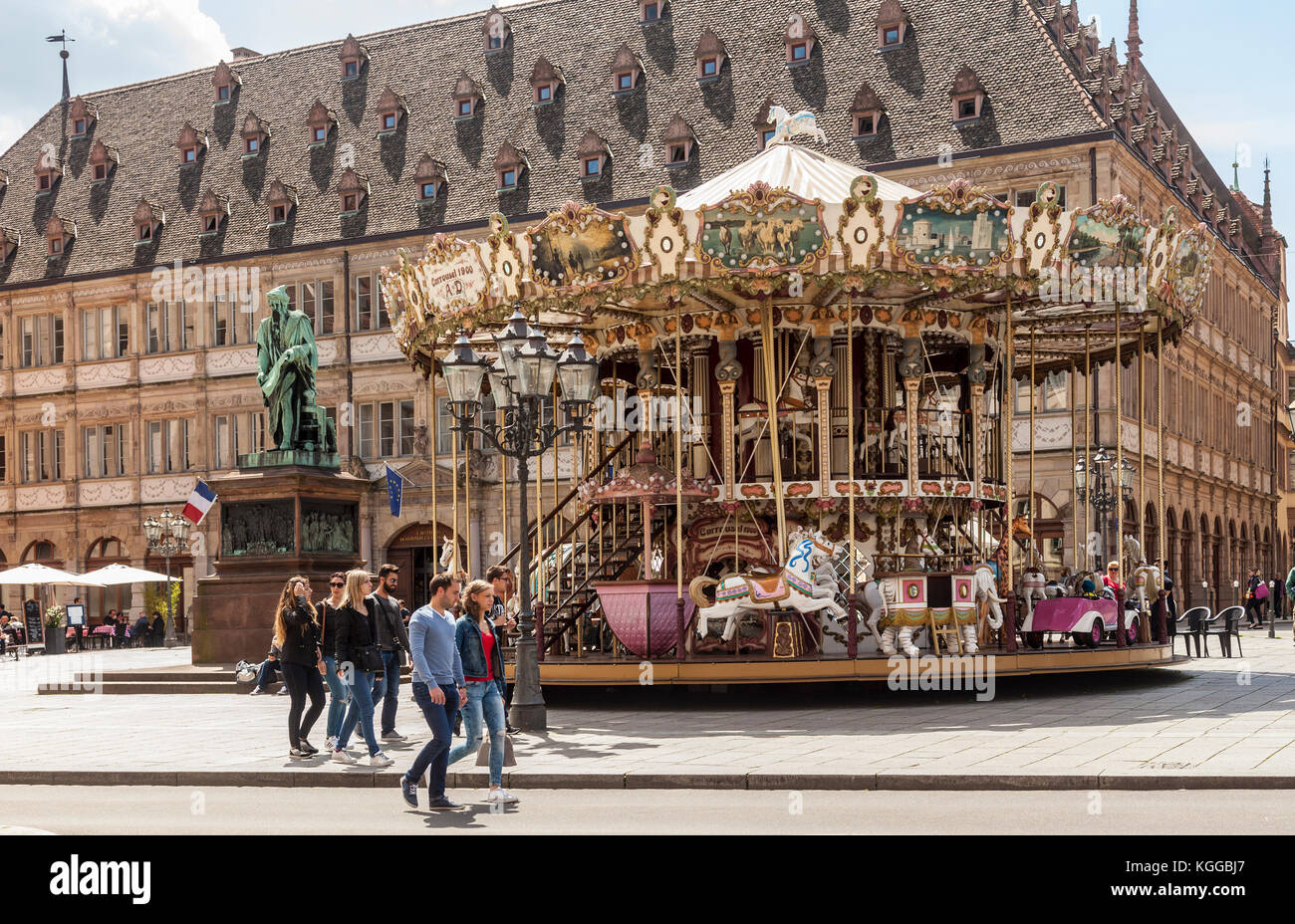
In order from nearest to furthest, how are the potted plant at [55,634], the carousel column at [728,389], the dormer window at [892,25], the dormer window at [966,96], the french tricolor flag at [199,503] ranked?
1. the carousel column at [728,389]
2. the french tricolor flag at [199,503]
3. the potted plant at [55,634]
4. the dormer window at [966,96]
5. the dormer window at [892,25]

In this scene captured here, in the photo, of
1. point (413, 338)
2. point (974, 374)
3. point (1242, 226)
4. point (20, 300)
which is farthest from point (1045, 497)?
point (20, 300)

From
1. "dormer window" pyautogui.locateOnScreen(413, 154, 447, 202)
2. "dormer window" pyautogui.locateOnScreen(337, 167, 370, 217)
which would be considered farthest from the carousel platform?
"dormer window" pyautogui.locateOnScreen(337, 167, 370, 217)

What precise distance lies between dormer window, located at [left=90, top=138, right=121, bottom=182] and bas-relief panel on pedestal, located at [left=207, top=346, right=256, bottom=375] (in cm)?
1056

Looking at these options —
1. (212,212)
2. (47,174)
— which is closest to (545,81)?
(212,212)

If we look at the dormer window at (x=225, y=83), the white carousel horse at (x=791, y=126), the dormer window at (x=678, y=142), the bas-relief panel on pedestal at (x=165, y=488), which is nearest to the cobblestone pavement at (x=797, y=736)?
the white carousel horse at (x=791, y=126)

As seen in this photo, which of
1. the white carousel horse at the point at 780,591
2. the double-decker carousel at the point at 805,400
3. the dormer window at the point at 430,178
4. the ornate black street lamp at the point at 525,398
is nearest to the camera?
the ornate black street lamp at the point at 525,398

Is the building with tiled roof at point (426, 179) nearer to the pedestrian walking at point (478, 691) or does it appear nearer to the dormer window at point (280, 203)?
the dormer window at point (280, 203)

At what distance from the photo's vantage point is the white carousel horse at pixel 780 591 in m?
20.6

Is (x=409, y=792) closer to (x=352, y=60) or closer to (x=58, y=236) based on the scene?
(x=352, y=60)

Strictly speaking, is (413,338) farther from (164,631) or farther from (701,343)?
(164,631)

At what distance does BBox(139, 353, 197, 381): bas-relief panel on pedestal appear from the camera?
57.9 metres

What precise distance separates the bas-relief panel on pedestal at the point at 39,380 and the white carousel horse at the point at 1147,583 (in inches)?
1793

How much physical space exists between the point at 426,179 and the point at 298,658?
4105 cm

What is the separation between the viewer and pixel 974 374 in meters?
24.1
